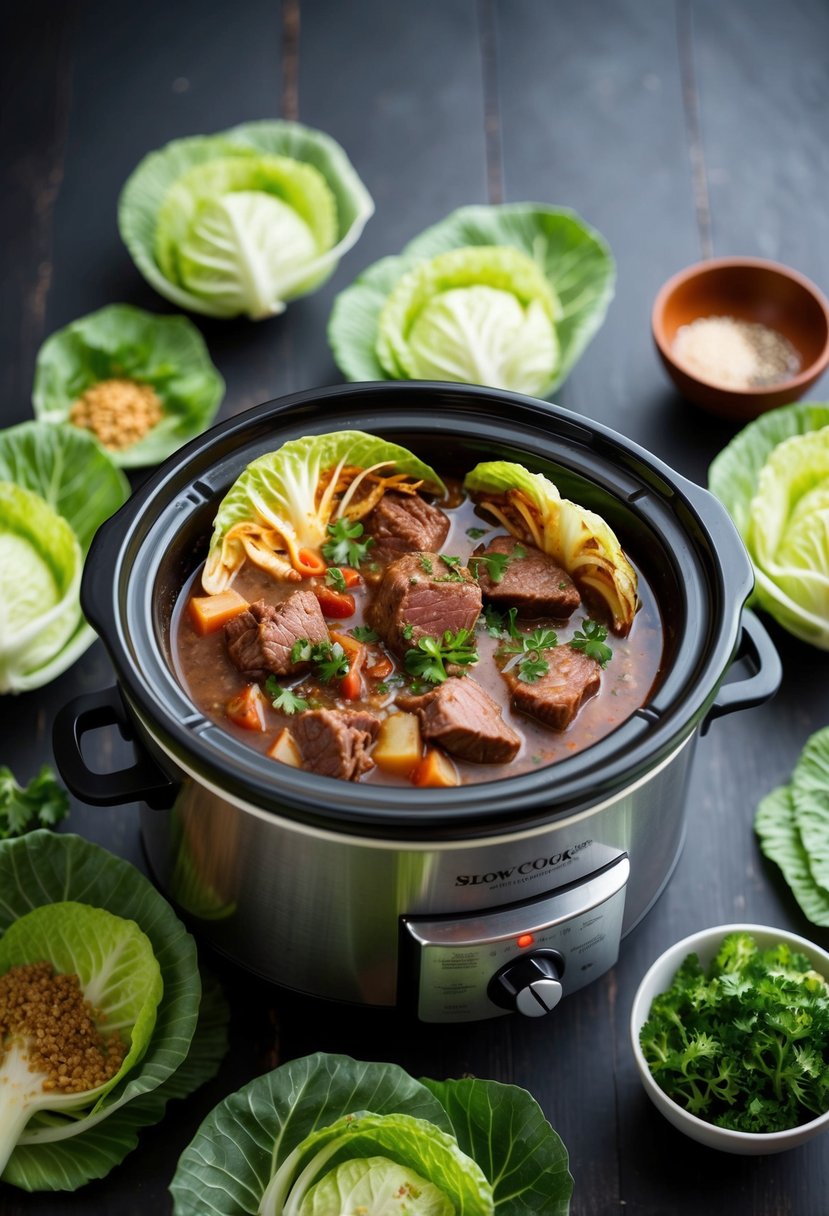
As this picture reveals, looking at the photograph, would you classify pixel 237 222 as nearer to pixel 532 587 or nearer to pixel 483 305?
pixel 483 305

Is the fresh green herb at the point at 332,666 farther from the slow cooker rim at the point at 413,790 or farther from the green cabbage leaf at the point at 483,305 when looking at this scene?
the green cabbage leaf at the point at 483,305

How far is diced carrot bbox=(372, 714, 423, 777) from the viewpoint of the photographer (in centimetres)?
309

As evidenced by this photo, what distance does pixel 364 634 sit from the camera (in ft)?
11.2

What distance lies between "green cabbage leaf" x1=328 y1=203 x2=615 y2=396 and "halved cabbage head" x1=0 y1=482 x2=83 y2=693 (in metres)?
1.29

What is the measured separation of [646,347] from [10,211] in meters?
2.63

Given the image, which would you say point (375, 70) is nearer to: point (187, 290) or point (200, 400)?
point (187, 290)

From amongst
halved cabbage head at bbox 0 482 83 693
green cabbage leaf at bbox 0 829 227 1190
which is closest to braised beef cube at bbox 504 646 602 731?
green cabbage leaf at bbox 0 829 227 1190

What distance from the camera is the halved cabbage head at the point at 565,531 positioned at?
11.1 ft

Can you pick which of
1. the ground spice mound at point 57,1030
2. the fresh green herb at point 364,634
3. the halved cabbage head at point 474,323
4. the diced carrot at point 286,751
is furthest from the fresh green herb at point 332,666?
the halved cabbage head at point 474,323

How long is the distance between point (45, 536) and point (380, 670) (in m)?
1.40

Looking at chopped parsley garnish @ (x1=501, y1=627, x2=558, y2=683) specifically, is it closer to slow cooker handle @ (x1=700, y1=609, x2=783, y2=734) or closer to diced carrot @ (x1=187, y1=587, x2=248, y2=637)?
slow cooker handle @ (x1=700, y1=609, x2=783, y2=734)

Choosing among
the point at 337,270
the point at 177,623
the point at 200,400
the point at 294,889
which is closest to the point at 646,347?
the point at 337,270

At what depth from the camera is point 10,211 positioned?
5449 millimetres

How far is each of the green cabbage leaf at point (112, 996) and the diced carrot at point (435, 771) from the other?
81cm
